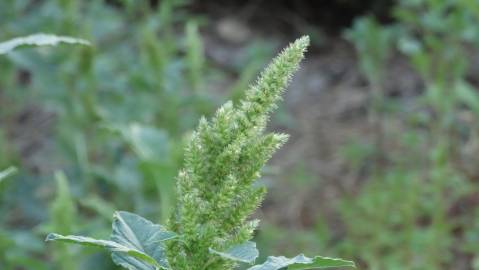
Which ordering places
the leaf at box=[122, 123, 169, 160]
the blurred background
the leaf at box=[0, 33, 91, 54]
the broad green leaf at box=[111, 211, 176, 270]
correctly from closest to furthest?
the broad green leaf at box=[111, 211, 176, 270], the leaf at box=[0, 33, 91, 54], the leaf at box=[122, 123, 169, 160], the blurred background

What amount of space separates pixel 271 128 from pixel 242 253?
13.0 ft

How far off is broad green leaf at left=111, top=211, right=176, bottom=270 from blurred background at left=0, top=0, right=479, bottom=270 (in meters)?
1.08

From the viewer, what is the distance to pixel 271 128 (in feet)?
17.3

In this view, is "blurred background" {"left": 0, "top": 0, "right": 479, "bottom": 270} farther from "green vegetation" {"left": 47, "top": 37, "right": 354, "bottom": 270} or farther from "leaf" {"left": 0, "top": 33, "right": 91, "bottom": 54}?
"green vegetation" {"left": 47, "top": 37, "right": 354, "bottom": 270}

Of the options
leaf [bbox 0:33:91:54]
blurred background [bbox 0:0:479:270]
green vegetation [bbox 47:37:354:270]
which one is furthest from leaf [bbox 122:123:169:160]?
green vegetation [bbox 47:37:354:270]

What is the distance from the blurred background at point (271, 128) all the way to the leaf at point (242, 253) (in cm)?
128

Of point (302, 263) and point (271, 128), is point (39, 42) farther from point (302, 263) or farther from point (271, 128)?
point (271, 128)

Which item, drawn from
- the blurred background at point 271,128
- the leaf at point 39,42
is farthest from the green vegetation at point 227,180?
the blurred background at point 271,128

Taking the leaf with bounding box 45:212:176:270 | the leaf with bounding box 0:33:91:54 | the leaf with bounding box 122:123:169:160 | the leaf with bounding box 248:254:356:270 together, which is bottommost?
the leaf with bounding box 248:254:356:270

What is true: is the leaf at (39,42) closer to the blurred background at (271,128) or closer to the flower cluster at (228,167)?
the flower cluster at (228,167)

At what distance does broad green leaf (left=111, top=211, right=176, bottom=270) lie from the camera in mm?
1412

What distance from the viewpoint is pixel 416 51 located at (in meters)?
4.02

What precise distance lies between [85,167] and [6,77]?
29.2 inches

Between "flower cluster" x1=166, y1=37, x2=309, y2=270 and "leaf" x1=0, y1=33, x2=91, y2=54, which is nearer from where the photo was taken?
"flower cluster" x1=166, y1=37, x2=309, y2=270
